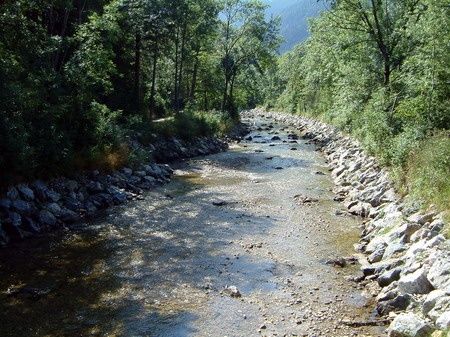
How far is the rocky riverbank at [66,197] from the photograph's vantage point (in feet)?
48.9

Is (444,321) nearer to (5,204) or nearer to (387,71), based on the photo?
(5,204)

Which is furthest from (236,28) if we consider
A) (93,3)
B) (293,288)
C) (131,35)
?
(293,288)

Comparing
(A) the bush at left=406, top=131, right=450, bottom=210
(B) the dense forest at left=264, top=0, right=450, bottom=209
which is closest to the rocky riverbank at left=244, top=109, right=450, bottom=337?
(A) the bush at left=406, top=131, right=450, bottom=210

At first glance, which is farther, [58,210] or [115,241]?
[58,210]

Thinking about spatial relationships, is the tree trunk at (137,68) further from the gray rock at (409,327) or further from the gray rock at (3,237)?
the gray rock at (409,327)

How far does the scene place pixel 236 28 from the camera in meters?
51.7

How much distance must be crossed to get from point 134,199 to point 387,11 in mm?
20502

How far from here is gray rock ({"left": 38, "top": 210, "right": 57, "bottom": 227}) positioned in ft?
51.4

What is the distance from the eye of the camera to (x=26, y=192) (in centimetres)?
1594

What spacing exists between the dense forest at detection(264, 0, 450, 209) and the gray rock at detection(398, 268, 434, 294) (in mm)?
3216

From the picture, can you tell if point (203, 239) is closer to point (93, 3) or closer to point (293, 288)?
point (293, 288)

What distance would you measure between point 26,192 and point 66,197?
79.9 inches

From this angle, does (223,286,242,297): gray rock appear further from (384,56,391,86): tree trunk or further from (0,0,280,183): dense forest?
(384,56,391,86): tree trunk

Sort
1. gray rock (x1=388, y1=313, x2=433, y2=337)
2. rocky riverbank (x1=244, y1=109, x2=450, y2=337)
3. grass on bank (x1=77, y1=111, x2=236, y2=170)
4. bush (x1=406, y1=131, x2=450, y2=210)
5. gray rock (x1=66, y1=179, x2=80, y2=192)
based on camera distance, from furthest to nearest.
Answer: grass on bank (x1=77, y1=111, x2=236, y2=170)
gray rock (x1=66, y1=179, x2=80, y2=192)
bush (x1=406, y1=131, x2=450, y2=210)
rocky riverbank (x1=244, y1=109, x2=450, y2=337)
gray rock (x1=388, y1=313, x2=433, y2=337)
